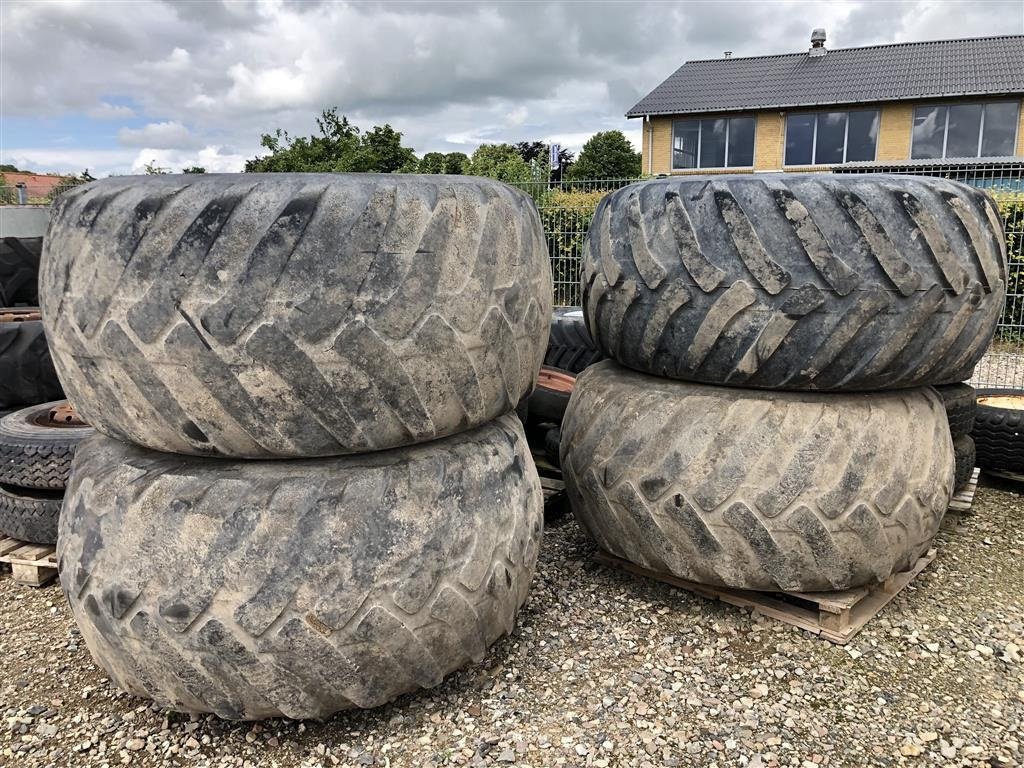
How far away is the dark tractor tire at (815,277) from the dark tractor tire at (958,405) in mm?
1027

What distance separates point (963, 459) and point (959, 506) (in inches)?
10.5

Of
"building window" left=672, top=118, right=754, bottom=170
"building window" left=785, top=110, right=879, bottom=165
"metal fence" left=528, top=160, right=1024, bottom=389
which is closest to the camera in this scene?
"metal fence" left=528, top=160, right=1024, bottom=389

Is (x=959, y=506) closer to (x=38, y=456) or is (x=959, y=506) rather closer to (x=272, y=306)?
(x=272, y=306)

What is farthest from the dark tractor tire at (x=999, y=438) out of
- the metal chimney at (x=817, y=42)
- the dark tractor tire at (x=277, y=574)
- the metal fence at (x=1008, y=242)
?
the metal chimney at (x=817, y=42)

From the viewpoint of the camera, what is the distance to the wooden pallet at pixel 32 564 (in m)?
2.83

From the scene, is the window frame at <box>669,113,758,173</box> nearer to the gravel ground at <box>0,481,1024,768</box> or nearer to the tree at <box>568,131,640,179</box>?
the tree at <box>568,131,640,179</box>

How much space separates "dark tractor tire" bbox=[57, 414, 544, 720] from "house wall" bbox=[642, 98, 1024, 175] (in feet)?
65.0

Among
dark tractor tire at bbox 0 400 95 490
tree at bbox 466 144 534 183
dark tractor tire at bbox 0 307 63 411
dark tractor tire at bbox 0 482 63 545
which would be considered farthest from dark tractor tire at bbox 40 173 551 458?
tree at bbox 466 144 534 183

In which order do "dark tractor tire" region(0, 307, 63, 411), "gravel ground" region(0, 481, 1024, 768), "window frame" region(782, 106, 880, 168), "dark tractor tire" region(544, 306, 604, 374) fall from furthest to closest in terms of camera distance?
"window frame" region(782, 106, 880, 168), "dark tractor tire" region(544, 306, 604, 374), "dark tractor tire" region(0, 307, 63, 411), "gravel ground" region(0, 481, 1024, 768)

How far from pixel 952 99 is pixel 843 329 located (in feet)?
69.7

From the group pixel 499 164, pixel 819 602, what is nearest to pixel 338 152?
pixel 499 164

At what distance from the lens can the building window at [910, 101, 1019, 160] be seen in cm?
1866

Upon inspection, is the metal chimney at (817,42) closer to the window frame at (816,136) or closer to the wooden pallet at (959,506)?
the window frame at (816,136)

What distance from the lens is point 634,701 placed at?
204cm
